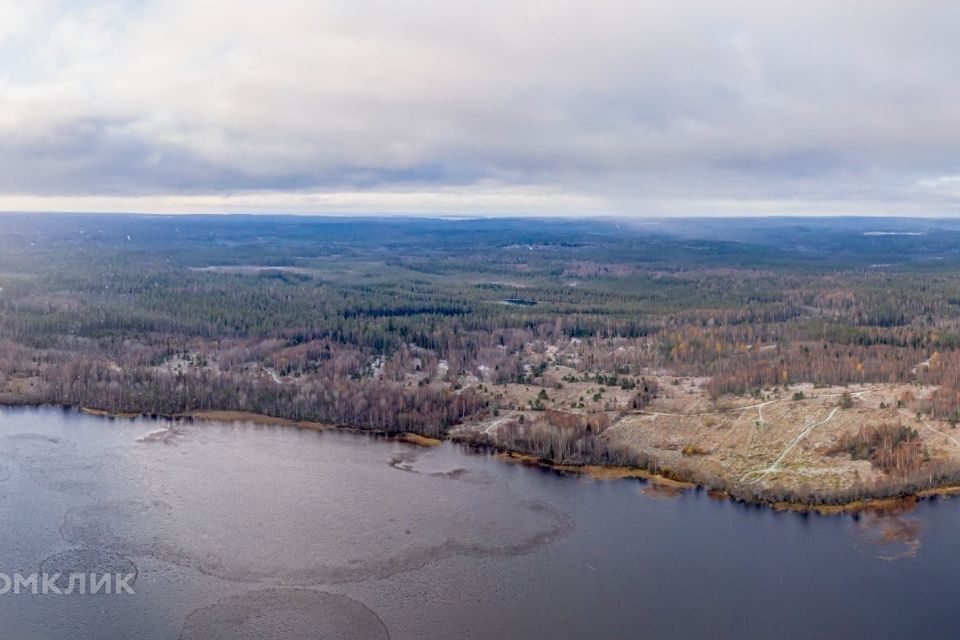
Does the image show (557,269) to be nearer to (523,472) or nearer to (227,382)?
(227,382)

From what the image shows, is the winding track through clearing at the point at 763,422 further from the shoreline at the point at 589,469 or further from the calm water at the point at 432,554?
the calm water at the point at 432,554

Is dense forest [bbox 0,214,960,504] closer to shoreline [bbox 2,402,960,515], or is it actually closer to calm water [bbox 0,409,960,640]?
shoreline [bbox 2,402,960,515]

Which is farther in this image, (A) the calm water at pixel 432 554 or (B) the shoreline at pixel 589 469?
(B) the shoreline at pixel 589 469

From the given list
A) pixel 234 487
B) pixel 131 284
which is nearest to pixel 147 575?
pixel 234 487

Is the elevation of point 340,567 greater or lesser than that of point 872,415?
lesser

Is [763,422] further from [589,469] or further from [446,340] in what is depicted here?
[446,340]

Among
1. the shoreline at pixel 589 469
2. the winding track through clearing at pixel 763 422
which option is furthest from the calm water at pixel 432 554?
the winding track through clearing at pixel 763 422

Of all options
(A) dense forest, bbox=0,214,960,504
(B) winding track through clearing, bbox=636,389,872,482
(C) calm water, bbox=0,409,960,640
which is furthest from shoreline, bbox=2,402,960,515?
(B) winding track through clearing, bbox=636,389,872,482
